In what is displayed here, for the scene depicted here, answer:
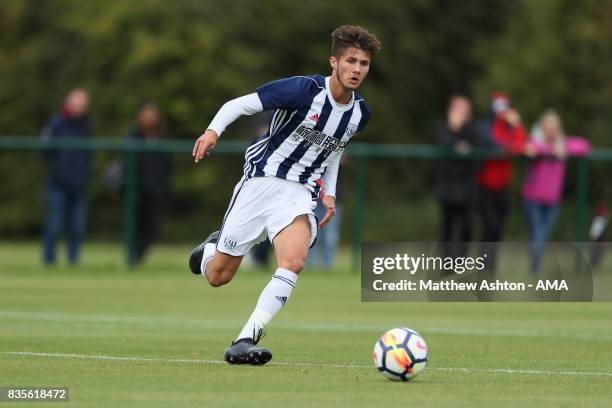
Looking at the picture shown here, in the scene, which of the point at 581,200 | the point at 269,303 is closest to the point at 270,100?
the point at 269,303

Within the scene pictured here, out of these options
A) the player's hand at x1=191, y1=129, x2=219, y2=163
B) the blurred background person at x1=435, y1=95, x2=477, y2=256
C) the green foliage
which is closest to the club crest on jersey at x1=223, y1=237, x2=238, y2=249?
the player's hand at x1=191, y1=129, x2=219, y2=163

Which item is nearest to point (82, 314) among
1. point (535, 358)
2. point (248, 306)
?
point (248, 306)

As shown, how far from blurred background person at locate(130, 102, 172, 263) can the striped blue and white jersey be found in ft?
41.0

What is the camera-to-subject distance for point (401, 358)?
8.78 meters

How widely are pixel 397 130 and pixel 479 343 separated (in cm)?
3595

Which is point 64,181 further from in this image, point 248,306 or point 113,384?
point 113,384

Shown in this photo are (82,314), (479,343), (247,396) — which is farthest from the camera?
(82,314)

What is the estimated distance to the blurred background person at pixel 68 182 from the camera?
22.2 metres

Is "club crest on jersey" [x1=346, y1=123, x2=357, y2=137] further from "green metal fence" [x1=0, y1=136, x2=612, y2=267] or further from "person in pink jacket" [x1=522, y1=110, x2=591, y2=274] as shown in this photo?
"green metal fence" [x1=0, y1=136, x2=612, y2=267]

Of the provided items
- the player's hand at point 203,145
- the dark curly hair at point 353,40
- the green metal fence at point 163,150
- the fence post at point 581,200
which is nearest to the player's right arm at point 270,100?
the player's hand at point 203,145

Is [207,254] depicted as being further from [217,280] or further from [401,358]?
[401,358]

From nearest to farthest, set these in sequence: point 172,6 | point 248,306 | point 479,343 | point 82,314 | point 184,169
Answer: point 479,343, point 82,314, point 248,306, point 184,169, point 172,6

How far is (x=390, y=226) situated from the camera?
25328 mm

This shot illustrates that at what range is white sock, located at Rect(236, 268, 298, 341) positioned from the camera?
962cm
